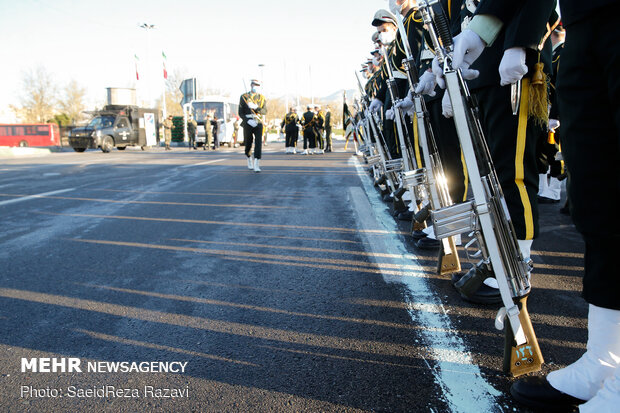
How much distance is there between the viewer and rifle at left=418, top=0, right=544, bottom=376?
5.61ft

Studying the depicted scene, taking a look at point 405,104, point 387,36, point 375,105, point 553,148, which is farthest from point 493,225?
point 375,105

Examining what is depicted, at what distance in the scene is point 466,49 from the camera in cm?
177

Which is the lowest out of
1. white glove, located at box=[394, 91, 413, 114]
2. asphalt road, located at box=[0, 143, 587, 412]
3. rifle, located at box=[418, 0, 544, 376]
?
asphalt road, located at box=[0, 143, 587, 412]

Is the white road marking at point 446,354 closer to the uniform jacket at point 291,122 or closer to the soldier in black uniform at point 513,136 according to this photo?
A: the soldier in black uniform at point 513,136

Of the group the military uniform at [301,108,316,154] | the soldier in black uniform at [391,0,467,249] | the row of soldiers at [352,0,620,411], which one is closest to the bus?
the military uniform at [301,108,316,154]

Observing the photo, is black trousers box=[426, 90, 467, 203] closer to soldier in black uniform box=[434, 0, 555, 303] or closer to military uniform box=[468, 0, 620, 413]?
soldier in black uniform box=[434, 0, 555, 303]

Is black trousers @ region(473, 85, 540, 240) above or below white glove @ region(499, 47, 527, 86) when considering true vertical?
below

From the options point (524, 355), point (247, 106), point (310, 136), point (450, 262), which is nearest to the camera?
point (524, 355)

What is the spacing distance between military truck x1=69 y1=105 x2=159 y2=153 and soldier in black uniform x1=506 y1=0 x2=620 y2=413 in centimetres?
2401

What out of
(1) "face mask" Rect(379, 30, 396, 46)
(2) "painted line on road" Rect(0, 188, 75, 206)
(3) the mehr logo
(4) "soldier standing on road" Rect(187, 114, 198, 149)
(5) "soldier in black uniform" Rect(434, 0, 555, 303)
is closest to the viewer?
(3) the mehr logo

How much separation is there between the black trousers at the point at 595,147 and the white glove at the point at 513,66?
1.59 ft

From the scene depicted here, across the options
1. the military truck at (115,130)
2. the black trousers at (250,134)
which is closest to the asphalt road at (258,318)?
the black trousers at (250,134)

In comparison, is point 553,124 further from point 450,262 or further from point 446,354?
point 446,354

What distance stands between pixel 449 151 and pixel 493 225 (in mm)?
1636
